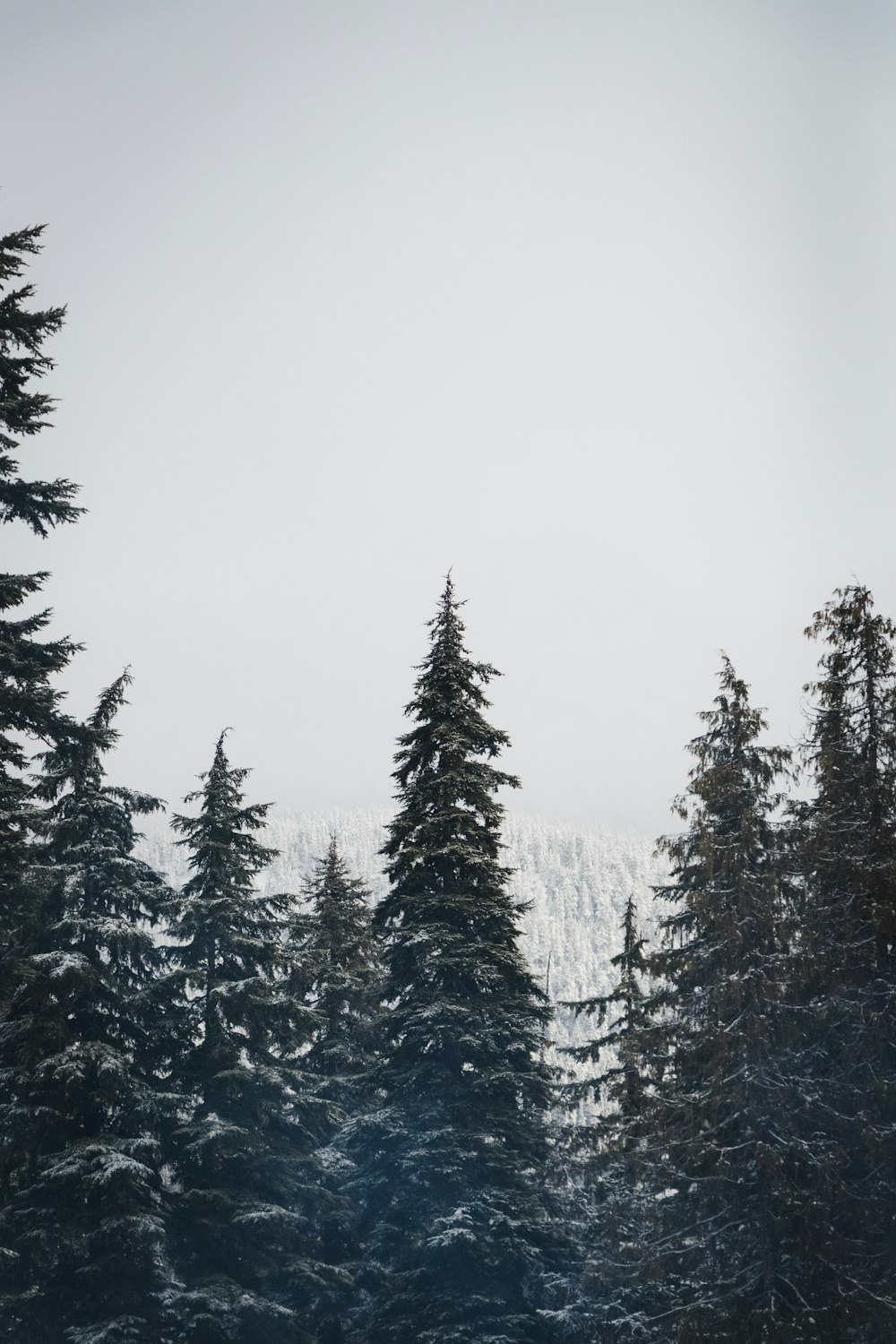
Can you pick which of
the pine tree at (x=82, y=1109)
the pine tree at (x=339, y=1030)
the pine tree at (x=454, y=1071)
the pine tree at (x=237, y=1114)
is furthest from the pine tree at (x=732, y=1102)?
the pine tree at (x=82, y=1109)

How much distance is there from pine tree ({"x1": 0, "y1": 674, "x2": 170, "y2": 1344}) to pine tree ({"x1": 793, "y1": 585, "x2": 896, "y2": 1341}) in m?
13.6

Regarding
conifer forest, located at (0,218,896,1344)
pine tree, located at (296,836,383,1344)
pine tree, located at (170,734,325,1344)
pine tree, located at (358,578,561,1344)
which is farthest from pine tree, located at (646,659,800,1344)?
pine tree, located at (170,734,325,1344)

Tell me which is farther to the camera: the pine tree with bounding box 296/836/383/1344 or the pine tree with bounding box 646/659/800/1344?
the pine tree with bounding box 296/836/383/1344

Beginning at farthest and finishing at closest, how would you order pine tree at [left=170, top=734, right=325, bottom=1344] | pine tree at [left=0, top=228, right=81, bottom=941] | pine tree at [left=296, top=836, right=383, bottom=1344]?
pine tree at [left=296, top=836, right=383, bottom=1344] < pine tree at [left=170, top=734, right=325, bottom=1344] < pine tree at [left=0, top=228, right=81, bottom=941]

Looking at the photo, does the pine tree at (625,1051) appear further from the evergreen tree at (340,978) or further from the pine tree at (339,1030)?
the evergreen tree at (340,978)

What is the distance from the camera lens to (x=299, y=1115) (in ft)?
81.4

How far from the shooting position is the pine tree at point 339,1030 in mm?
24578

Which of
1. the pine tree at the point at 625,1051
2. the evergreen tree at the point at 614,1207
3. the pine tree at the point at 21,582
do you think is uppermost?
the pine tree at the point at 21,582

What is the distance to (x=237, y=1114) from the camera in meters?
23.4

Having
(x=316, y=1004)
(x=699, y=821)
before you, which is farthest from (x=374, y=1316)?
(x=699, y=821)

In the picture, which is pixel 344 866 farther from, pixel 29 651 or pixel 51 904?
pixel 29 651

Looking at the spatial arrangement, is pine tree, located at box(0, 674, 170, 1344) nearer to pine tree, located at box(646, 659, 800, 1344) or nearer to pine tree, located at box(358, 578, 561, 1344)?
pine tree, located at box(358, 578, 561, 1344)

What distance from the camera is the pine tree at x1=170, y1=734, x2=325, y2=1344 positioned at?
21.7m

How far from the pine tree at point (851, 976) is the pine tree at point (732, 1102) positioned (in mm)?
504
